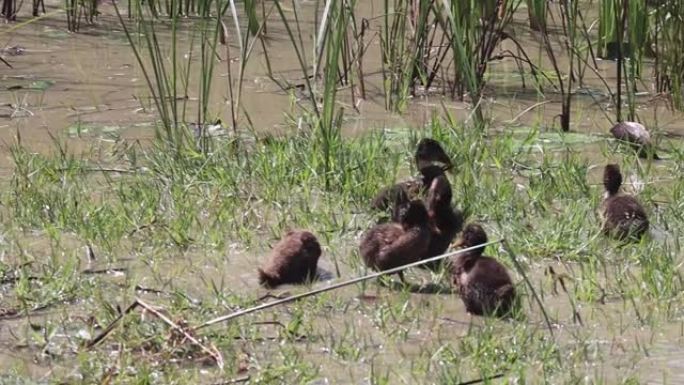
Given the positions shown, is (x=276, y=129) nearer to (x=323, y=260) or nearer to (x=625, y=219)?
(x=323, y=260)

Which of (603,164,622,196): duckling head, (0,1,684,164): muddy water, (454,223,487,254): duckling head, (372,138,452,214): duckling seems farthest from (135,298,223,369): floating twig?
(0,1,684,164): muddy water

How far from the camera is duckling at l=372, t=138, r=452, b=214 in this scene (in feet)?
20.3

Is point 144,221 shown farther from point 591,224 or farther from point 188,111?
point 188,111

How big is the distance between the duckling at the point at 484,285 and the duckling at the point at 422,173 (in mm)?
755

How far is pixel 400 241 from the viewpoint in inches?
216

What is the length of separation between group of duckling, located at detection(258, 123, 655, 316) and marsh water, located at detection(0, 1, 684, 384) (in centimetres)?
8

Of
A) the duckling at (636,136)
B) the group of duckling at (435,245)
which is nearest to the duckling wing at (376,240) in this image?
the group of duckling at (435,245)

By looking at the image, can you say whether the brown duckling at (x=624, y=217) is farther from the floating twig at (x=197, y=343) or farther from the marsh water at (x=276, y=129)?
the floating twig at (x=197, y=343)

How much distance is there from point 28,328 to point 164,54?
476cm

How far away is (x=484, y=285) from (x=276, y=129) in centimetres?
293

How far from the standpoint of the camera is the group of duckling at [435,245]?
516 cm

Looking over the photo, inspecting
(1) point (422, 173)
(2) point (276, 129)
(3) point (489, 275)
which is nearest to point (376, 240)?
(3) point (489, 275)

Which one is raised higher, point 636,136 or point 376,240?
point 636,136

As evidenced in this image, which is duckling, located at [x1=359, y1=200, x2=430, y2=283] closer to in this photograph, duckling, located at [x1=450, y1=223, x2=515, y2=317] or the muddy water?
duckling, located at [x1=450, y1=223, x2=515, y2=317]
